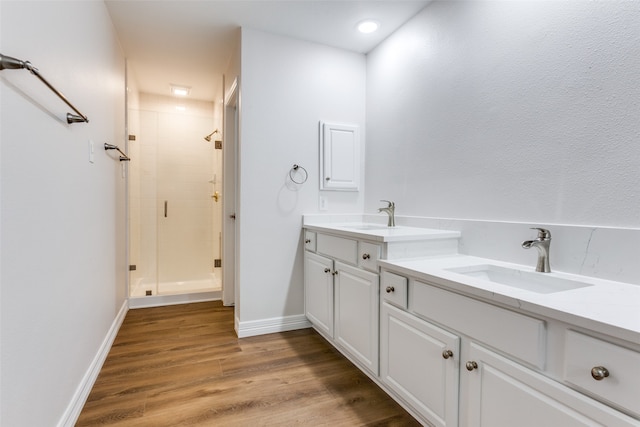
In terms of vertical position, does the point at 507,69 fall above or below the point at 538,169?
above

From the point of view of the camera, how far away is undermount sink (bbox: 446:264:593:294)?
123 centimetres

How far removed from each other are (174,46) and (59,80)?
63.8 inches

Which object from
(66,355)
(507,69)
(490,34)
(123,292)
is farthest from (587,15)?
(123,292)

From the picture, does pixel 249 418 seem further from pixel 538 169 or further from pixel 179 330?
pixel 538 169

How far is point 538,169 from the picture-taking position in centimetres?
144

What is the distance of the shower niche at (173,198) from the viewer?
12.2ft

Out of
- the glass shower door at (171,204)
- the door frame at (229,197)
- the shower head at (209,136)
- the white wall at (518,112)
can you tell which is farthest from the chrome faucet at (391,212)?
the shower head at (209,136)

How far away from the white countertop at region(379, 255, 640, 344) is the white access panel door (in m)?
1.40

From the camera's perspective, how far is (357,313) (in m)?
1.83

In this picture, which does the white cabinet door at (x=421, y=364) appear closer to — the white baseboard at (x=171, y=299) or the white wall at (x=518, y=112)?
the white wall at (x=518, y=112)

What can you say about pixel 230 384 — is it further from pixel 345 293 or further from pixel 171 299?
pixel 171 299

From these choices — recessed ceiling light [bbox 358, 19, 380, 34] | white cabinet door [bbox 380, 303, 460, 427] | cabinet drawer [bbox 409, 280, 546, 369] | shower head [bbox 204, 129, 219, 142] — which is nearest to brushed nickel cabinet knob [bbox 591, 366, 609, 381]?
cabinet drawer [bbox 409, 280, 546, 369]

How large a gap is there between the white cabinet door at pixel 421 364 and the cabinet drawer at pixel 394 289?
0.04 meters

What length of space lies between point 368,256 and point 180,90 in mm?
3279
